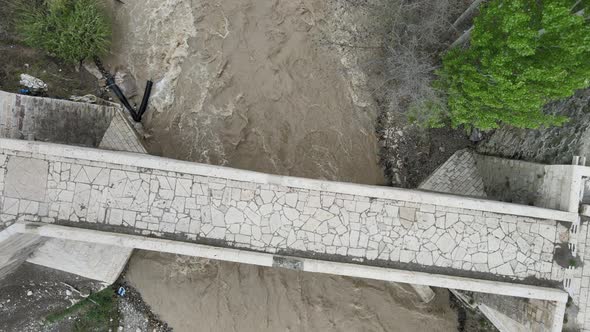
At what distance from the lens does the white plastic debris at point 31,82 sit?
8.20m

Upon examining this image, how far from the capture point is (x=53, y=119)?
816cm

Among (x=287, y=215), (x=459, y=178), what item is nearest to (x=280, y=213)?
(x=287, y=215)

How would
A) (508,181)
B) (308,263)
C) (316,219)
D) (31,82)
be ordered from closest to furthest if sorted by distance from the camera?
(308,263) < (316,219) < (508,181) < (31,82)

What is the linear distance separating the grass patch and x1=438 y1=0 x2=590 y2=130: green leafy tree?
839cm

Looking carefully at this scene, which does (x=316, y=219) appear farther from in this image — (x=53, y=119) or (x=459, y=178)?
(x=53, y=119)

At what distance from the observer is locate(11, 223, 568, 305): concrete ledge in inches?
256

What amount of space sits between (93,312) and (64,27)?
20.1 ft

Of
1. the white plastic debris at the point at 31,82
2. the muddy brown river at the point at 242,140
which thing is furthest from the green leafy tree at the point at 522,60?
the white plastic debris at the point at 31,82

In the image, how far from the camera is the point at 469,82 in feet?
20.7

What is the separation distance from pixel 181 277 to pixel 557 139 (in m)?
8.27

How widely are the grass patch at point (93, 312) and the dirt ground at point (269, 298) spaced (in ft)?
1.99

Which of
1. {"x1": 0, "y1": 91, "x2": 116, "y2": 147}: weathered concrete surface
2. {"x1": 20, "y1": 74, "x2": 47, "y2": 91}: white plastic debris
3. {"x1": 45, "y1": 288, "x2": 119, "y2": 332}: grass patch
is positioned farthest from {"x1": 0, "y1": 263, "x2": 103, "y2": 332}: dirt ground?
{"x1": 20, "y1": 74, "x2": 47, "y2": 91}: white plastic debris

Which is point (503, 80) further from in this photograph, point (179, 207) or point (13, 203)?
point (13, 203)

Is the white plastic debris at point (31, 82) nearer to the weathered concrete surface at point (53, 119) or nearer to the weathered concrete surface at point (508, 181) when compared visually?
the weathered concrete surface at point (53, 119)
